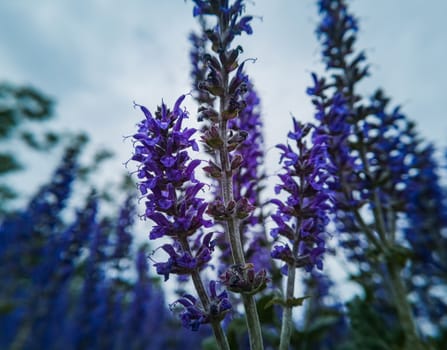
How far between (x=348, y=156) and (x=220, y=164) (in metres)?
2.32

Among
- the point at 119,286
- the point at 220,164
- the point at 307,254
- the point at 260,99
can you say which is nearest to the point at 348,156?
the point at 260,99

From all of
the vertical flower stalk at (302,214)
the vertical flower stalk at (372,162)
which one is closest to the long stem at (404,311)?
the vertical flower stalk at (372,162)

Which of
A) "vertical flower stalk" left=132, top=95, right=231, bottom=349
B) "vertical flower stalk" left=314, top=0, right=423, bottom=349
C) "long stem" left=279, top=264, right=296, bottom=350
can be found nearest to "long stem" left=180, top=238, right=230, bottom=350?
"vertical flower stalk" left=132, top=95, right=231, bottom=349

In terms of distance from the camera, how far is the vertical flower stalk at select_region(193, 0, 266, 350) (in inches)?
88.0

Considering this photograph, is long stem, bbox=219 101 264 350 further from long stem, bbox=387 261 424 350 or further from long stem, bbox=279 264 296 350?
long stem, bbox=387 261 424 350

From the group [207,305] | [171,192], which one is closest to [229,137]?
[171,192]

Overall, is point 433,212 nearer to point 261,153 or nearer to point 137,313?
point 261,153

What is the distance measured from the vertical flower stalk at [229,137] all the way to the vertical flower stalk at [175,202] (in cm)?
14

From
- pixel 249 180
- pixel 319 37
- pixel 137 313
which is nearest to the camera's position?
pixel 249 180

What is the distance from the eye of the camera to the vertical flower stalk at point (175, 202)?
7.47 ft

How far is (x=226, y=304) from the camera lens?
7.29ft

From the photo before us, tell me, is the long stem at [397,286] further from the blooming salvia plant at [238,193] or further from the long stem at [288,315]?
the long stem at [288,315]

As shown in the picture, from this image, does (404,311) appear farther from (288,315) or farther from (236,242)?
(236,242)

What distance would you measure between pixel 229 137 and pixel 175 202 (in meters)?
0.70
